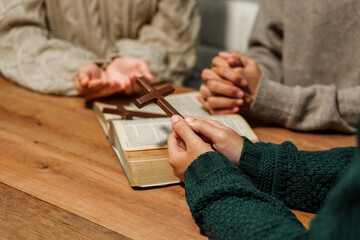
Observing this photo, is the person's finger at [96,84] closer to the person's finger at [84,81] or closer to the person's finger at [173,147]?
the person's finger at [84,81]

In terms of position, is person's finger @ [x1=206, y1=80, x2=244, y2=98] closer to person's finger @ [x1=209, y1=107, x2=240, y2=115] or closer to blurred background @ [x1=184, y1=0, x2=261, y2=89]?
person's finger @ [x1=209, y1=107, x2=240, y2=115]

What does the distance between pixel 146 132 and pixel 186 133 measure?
14cm

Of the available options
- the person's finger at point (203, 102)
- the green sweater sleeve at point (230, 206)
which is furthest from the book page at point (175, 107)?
the green sweater sleeve at point (230, 206)

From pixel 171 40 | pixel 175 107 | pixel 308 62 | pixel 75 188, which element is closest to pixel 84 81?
pixel 175 107

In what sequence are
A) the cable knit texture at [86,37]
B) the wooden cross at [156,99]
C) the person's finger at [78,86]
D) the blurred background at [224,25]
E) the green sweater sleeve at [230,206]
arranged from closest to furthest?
the green sweater sleeve at [230,206] < the wooden cross at [156,99] < the person's finger at [78,86] < the cable knit texture at [86,37] < the blurred background at [224,25]

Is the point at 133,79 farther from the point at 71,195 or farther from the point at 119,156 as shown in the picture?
the point at 71,195

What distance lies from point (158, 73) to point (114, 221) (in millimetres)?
688

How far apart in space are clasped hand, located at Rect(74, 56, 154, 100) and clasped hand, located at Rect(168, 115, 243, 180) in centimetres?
35

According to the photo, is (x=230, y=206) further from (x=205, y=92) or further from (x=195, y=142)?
(x=205, y=92)

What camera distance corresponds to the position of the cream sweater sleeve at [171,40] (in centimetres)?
121

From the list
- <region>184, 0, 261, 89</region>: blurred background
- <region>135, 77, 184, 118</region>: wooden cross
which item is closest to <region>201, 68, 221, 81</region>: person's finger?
<region>135, 77, 184, 118</region>: wooden cross

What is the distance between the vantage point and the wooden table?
1.80 ft

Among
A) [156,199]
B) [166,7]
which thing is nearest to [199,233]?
[156,199]

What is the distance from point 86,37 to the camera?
1267 mm
